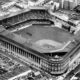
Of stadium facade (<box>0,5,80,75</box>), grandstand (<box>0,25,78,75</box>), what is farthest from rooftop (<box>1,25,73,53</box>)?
stadium facade (<box>0,5,80,75</box>)

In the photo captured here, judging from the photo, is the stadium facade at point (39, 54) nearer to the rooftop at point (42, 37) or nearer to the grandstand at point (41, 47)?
the grandstand at point (41, 47)

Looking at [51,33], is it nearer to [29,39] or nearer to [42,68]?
[29,39]

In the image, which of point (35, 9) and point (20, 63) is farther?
point (35, 9)

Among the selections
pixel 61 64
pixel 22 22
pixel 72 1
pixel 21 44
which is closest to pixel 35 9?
pixel 22 22

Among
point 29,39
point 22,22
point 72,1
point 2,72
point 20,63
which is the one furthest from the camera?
point 72,1

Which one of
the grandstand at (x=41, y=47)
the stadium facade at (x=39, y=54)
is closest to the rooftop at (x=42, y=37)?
the grandstand at (x=41, y=47)

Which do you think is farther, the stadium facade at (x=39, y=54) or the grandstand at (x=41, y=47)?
the grandstand at (x=41, y=47)

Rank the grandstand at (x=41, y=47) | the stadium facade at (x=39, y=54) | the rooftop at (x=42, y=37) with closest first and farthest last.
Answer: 1. the stadium facade at (x=39, y=54)
2. the grandstand at (x=41, y=47)
3. the rooftop at (x=42, y=37)

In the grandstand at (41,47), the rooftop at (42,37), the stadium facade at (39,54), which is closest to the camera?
the stadium facade at (39,54)

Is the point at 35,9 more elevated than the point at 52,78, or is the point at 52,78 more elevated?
the point at 35,9

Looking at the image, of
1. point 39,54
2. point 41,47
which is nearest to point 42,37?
point 41,47

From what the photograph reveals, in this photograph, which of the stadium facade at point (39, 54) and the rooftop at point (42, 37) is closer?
the stadium facade at point (39, 54)
